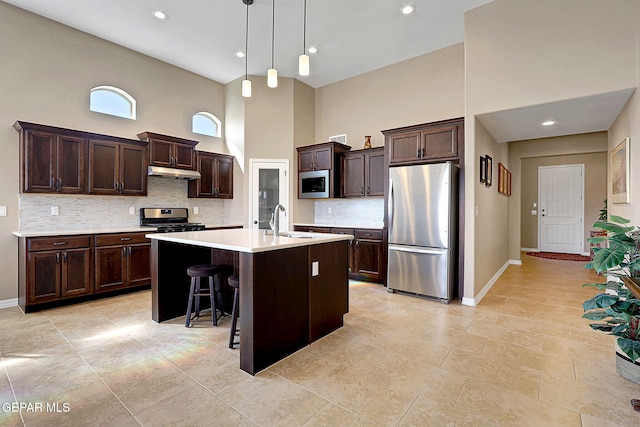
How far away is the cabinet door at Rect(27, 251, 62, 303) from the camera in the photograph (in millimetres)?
3482

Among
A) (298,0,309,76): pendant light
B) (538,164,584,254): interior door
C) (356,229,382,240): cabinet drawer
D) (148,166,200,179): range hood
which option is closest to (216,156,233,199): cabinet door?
(148,166,200,179): range hood

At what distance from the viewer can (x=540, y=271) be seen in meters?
5.86

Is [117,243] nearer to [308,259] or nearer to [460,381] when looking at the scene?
[308,259]

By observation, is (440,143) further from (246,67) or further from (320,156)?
(246,67)

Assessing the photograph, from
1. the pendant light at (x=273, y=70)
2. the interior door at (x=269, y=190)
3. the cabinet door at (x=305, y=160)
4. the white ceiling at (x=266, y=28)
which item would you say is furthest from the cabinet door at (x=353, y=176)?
the pendant light at (x=273, y=70)

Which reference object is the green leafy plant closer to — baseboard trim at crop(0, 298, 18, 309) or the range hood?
the range hood

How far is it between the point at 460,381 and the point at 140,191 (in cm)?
460

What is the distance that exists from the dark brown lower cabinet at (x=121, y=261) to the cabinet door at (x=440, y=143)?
4.09m

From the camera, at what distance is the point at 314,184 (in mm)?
5684

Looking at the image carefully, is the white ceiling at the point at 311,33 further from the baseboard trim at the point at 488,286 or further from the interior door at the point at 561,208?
the interior door at the point at 561,208

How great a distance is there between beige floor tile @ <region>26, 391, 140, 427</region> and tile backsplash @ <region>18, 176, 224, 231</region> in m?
3.07

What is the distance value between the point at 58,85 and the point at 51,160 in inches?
42.7

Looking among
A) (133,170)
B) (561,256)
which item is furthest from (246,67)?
(561,256)

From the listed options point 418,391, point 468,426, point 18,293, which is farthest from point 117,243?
point 468,426
